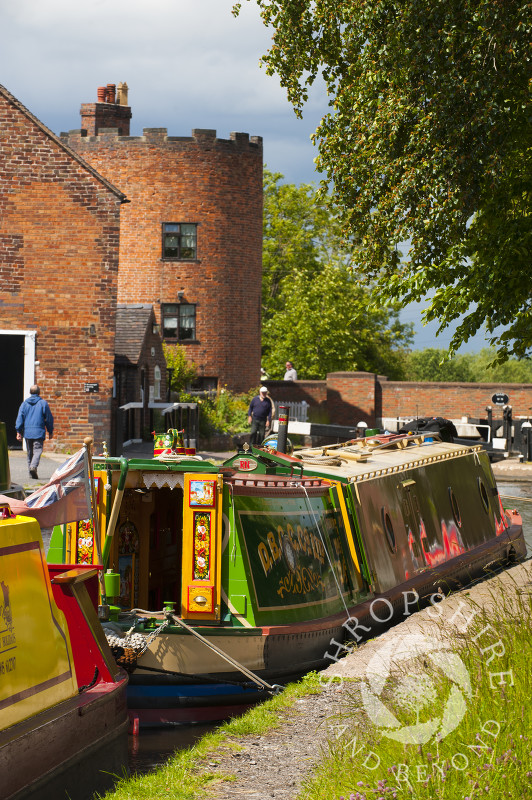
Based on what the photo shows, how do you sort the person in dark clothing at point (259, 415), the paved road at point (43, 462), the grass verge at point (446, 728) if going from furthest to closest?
the person in dark clothing at point (259, 415), the paved road at point (43, 462), the grass verge at point (446, 728)

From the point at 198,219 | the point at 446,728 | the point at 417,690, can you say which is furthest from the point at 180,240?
the point at 446,728

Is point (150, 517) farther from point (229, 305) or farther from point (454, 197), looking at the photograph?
point (229, 305)

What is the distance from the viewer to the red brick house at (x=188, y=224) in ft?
116

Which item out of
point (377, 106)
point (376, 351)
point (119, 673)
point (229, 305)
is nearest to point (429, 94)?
point (377, 106)

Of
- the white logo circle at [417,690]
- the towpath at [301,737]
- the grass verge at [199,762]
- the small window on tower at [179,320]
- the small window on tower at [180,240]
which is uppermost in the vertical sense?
the small window on tower at [180,240]

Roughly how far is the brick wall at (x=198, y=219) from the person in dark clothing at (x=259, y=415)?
1233 centimetres

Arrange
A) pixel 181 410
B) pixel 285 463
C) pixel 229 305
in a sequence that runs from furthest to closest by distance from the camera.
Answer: pixel 229 305
pixel 181 410
pixel 285 463

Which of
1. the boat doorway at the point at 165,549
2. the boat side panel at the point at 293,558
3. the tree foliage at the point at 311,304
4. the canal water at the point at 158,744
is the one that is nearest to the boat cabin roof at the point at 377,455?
the boat side panel at the point at 293,558

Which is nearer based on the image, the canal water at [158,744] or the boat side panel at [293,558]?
the canal water at [158,744]

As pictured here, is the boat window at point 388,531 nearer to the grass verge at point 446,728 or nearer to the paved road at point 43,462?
the grass verge at point 446,728

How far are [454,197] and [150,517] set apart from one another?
4.52m

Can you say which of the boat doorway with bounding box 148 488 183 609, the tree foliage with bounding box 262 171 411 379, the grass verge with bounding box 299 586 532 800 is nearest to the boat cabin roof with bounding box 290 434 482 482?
the boat doorway with bounding box 148 488 183 609

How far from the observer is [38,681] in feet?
20.6

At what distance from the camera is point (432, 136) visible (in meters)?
10.0
